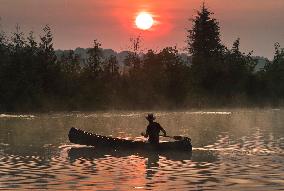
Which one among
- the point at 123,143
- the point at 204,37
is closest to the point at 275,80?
the point at 204,37

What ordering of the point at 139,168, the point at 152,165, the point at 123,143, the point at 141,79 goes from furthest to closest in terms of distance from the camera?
the point at 141,79, the point at 123,143, the point at 152,165, the point at 139,168

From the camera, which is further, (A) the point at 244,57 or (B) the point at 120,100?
(A) the point at 244,57

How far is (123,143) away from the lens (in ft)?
128

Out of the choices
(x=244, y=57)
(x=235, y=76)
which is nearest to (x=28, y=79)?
(x=235, y=76)

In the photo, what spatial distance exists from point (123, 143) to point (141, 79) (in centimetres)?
9020

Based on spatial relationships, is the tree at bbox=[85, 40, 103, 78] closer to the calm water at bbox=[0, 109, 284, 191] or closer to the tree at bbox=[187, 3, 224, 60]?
the tree at bbox=[187, 3, 224, 60]

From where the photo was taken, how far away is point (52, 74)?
4587 inches

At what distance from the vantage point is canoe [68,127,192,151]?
1495 inches

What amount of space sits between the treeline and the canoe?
222ft

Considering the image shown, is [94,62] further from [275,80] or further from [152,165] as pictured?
[152,165]

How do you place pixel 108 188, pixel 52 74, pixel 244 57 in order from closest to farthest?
pixel 108 188, pixel 52 74, pixel 244 57

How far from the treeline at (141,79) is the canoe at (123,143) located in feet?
222

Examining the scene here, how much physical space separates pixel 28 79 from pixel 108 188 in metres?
90.2

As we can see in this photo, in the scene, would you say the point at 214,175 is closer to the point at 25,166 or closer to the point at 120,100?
the point at 25,166
